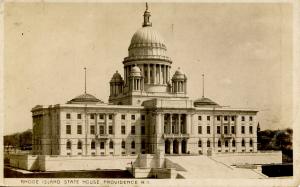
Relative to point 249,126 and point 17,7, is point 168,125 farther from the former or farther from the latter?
point 17,7

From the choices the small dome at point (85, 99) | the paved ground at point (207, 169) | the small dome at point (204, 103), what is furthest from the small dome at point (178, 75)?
the paved ground at point (207, 169)

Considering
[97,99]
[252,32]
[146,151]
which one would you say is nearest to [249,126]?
[146,151]

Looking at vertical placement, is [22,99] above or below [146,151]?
above

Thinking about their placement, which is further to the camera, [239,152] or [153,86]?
[153,86]

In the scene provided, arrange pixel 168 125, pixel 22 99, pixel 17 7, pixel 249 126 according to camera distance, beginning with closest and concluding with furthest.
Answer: pixel 17 7, pixel 22 99, pixel 168 125, pixel 249 126

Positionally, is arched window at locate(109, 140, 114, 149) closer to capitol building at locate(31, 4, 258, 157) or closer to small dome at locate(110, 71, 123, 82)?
capitol building at locate(31, 4, 258, 157)

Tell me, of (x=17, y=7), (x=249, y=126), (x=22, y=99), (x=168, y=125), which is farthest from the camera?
(x=249, y=126)

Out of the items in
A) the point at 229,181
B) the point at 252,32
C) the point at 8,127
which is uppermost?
the point at 252,32

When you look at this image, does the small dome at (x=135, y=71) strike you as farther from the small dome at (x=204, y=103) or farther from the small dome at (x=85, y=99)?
the small dome at (x=204, y=103)
